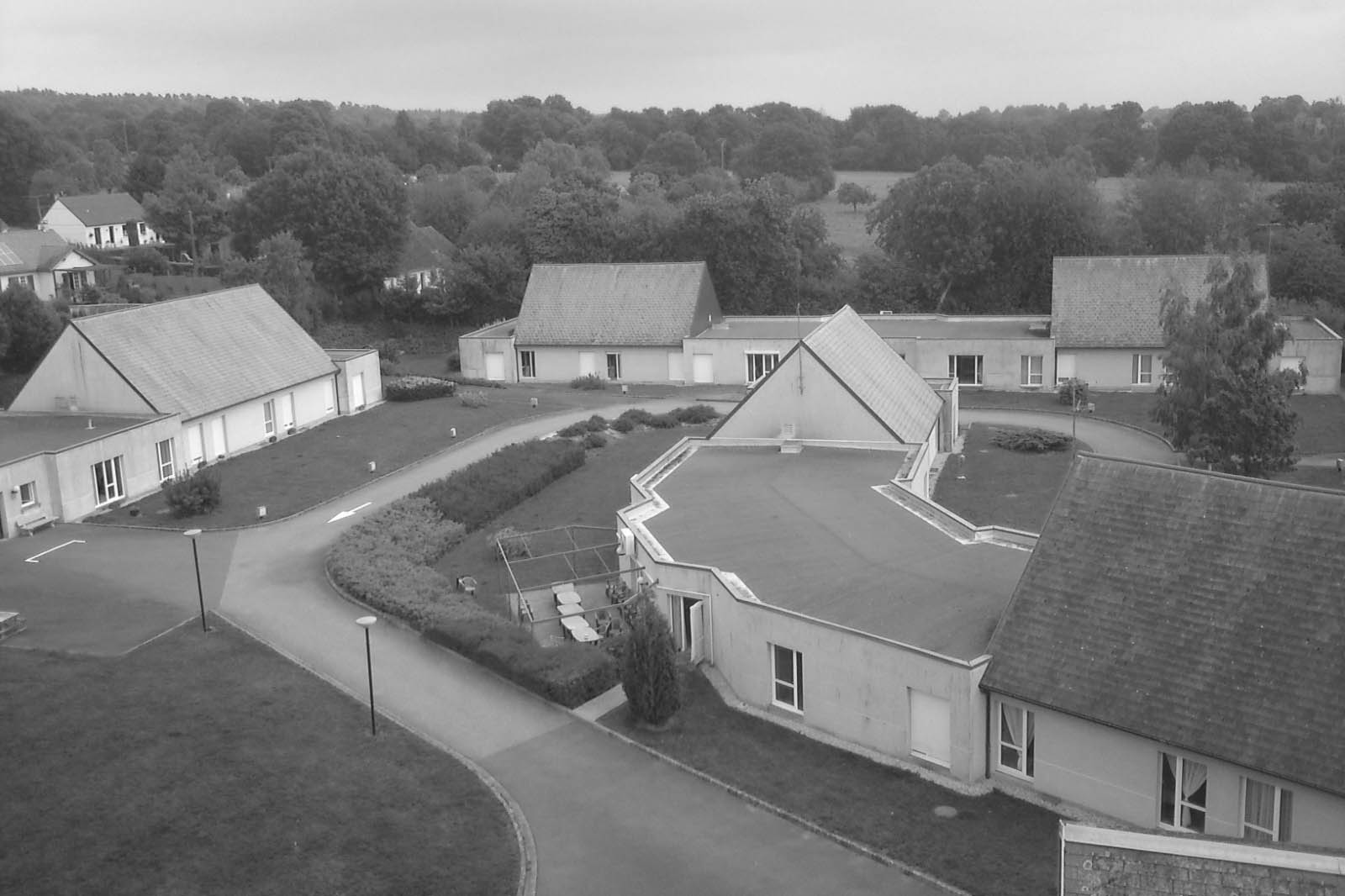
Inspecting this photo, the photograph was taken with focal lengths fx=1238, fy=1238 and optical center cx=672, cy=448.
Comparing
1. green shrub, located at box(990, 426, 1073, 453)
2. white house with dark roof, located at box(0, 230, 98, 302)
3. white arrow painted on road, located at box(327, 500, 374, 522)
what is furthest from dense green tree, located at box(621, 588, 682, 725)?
white house with dark roof, located at box(0, 230, 98, 302)

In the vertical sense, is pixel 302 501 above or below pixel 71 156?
below

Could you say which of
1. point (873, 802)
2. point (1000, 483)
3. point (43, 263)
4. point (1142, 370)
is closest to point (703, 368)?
point (1142, 370)

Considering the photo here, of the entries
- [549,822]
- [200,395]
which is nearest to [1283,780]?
[549,822]

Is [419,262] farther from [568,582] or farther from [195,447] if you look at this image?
[568,582]

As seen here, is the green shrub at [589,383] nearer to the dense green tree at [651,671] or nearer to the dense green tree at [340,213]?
the dense green tree at [340,213]

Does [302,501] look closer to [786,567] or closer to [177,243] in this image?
[786,567]

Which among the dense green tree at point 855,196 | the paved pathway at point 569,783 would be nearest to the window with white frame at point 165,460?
the paved pathway at point 569,783
